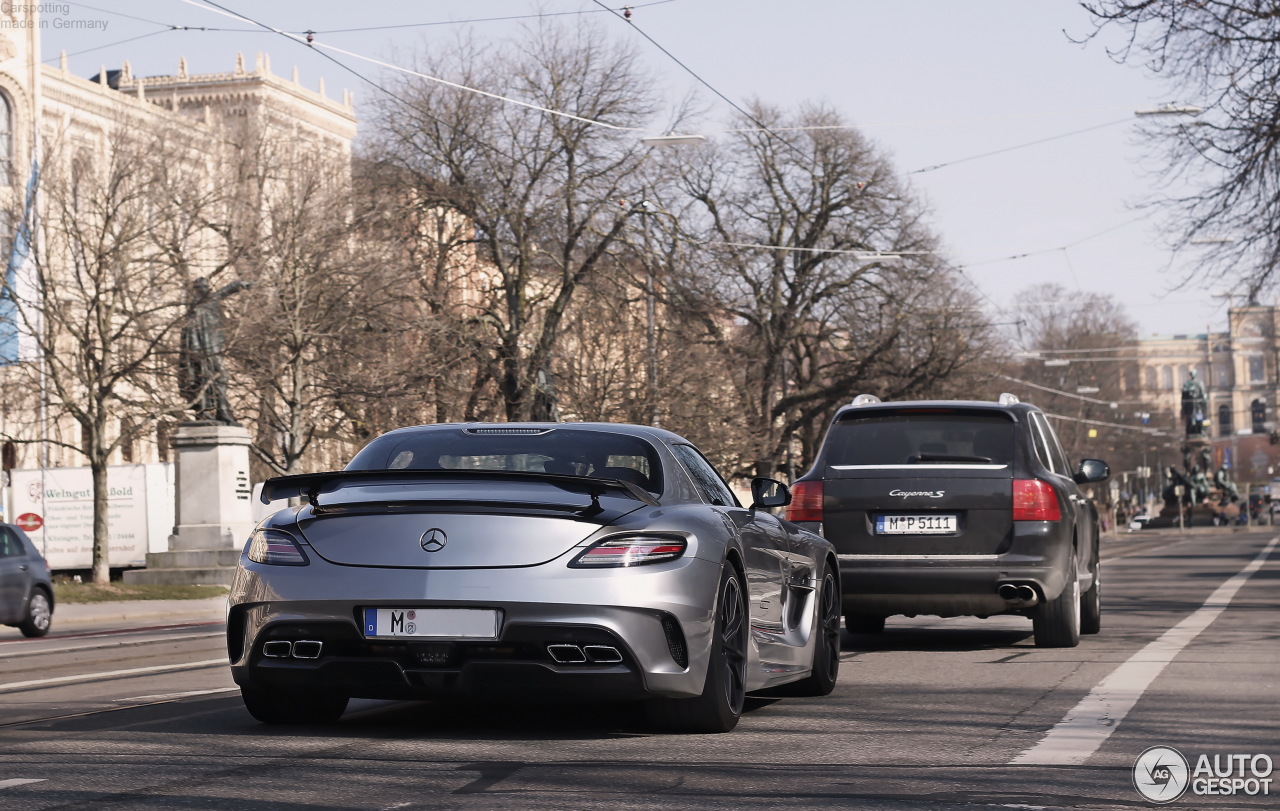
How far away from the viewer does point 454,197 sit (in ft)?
139

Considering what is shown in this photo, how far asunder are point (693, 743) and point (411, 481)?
62.7 inches

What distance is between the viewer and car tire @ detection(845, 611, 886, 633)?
14.3m

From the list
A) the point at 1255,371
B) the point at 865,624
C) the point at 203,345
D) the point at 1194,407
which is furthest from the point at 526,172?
the point at 1255,371

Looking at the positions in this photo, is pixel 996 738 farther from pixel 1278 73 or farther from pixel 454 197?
pixel 454 197

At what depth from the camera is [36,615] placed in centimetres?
2134

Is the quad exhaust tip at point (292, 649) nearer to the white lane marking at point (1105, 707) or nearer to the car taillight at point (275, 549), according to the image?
the car taillight at point (275, 549)

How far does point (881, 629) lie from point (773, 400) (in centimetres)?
4017

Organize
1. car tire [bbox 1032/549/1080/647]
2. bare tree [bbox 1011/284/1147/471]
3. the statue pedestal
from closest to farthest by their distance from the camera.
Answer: car tire [bbox 1032/549/1080/647] < the statue pedestal < bare tree [bbox 1011/284/1147/471]

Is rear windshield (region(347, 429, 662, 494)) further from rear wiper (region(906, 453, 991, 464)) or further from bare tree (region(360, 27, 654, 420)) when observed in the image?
bare tree (region(360, 27, 654, 420))

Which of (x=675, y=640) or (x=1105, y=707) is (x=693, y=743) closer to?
(x=675, y=640)

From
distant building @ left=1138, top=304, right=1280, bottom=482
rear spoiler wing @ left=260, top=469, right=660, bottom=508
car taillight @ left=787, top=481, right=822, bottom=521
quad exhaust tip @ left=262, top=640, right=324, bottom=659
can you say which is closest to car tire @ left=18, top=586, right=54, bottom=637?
car taillight @ left=787, top=481, right=822, bottom=521

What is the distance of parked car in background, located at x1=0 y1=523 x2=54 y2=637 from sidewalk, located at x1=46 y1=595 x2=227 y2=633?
150 cm

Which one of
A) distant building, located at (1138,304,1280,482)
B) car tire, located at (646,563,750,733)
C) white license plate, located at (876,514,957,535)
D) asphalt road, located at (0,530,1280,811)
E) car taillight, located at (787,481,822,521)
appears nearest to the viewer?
asphalt road, located at (0,530,1280,811)

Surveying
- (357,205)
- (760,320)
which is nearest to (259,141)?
(357,205)
